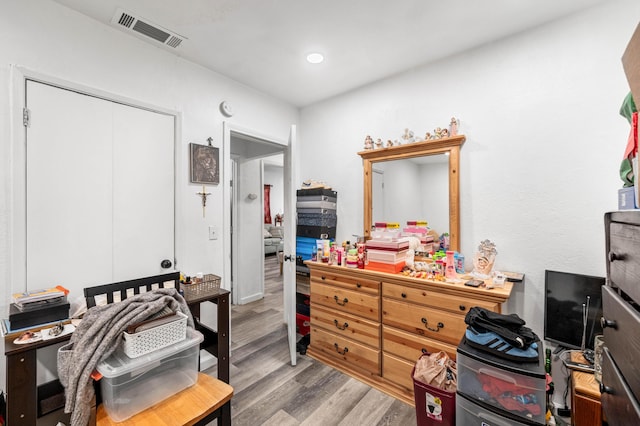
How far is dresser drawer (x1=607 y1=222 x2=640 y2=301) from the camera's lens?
776 mm

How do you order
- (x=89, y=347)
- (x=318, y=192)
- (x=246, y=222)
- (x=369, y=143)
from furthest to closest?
(x=246, y=222), (x=318, y=192), (x=369, y=143), (x=89, y=347)

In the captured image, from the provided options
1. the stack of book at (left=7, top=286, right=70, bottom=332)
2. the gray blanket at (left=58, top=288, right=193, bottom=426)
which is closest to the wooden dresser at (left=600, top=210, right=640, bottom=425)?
the gray blanket at (left=58, top=288, right=193, bottom=426)

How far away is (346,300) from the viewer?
7.72 ft

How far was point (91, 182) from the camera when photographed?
6.10 ft

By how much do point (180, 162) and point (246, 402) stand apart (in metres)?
→ 1.91

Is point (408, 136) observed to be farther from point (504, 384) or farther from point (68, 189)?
point (68, 189)

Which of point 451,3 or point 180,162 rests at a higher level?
point 451,3

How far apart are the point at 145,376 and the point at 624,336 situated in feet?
5.39

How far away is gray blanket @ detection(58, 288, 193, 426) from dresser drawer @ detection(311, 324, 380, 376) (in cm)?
167

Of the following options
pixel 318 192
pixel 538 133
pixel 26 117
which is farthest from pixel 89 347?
pixel 538 133

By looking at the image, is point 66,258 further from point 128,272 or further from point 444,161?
point 444,161

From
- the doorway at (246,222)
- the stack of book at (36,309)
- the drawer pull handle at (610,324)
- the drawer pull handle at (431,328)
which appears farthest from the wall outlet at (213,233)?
the drawer pull handle at (610,324)

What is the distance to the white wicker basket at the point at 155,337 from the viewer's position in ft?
3.39

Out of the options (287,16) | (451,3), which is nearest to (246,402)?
(287,16)
